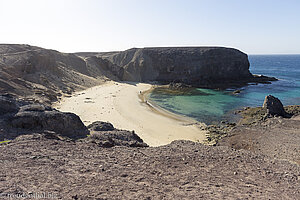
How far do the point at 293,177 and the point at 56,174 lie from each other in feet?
30.6

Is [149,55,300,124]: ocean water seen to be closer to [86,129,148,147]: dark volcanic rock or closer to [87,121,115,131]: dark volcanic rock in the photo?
[87,121,115,131]: dark volcanic rock

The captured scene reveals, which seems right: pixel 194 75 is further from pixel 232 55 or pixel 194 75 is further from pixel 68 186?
pixel 68 186

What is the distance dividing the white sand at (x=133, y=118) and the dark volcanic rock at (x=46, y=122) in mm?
7646

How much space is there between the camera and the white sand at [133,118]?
20.1 metres

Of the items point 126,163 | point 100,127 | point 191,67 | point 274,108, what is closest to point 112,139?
point 100,127

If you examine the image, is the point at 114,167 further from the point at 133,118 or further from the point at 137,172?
the point at 133,118

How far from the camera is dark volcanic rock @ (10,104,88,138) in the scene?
10773 mm

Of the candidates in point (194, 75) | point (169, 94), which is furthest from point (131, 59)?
point (169, 94)

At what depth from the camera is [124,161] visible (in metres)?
8.17

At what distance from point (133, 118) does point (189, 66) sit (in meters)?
39.8

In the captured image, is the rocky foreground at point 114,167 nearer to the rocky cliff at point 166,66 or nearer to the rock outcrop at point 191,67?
the rocky cliff at point 166,66

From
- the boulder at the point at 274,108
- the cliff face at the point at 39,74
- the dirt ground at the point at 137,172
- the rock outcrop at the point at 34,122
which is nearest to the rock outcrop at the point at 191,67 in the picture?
the cliff face at the point at 39,74

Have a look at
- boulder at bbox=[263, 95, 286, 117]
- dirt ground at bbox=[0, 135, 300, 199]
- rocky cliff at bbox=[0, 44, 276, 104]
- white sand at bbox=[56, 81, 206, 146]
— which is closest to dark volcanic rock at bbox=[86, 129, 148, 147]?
dirt ground at bbox=[0, 135, 300, 199]

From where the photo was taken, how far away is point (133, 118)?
25.4 m
